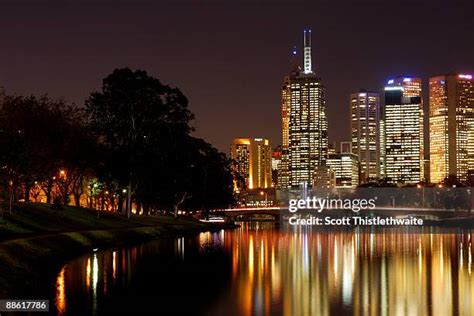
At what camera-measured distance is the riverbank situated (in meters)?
44.0

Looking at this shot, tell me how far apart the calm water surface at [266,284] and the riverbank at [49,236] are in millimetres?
1990

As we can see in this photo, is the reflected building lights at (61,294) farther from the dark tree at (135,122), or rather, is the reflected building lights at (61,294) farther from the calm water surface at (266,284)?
the dark tree at (135,122)

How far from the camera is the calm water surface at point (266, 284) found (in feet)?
108

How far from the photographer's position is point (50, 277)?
4444 cm

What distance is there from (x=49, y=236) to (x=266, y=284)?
2728 centimetres

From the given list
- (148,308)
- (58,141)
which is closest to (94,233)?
(58,141)

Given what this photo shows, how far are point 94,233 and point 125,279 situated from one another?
115 ft

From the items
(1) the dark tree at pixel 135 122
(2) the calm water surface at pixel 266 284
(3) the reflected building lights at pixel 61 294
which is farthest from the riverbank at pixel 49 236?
(1) the dark tree at pixel 135 122

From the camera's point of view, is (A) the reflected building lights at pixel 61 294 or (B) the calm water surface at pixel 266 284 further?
(B) the calm water surface at pixel 266 284

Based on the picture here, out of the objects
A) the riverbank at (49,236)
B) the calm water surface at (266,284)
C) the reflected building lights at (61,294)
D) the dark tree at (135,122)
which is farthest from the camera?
the dark tree at (135,122)

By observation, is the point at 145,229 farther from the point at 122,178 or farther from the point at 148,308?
the point at 148,308

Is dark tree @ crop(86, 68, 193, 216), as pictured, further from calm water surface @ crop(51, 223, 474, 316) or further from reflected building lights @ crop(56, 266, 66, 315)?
reflected building lights @ crop(56, 266, 66, 315)

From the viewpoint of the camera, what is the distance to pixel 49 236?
2502 inches

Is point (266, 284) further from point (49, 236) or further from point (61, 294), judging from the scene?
point (49, 236)
